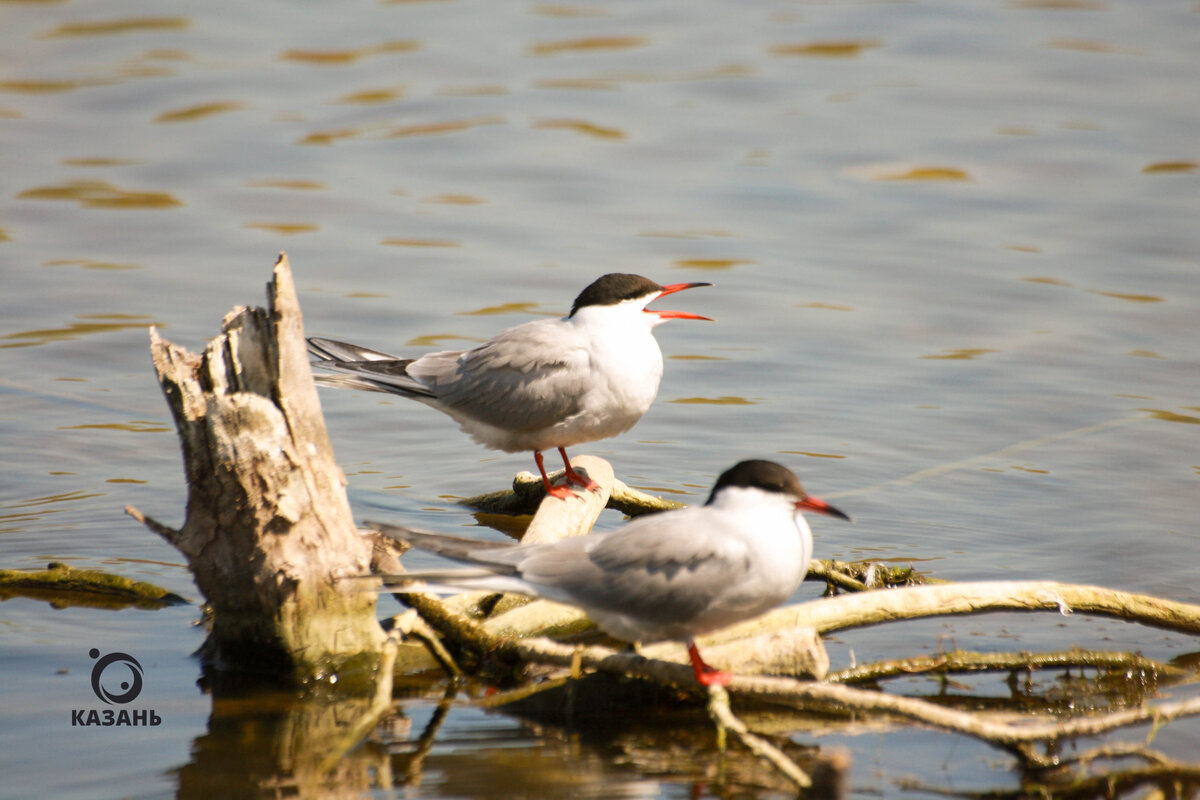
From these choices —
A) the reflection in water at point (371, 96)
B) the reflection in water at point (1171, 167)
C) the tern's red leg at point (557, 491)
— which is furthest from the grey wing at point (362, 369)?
the reflection in water at point (371, 96)

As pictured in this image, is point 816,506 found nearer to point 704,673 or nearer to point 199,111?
point 704,673

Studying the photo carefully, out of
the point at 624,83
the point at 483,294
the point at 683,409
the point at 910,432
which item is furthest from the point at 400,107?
the point at 910,432

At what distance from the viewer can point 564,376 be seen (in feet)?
18.5

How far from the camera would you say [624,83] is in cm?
1471

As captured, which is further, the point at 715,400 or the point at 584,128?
the point at 584,128

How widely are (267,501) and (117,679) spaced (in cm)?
103

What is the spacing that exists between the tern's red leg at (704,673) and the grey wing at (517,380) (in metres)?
1.76

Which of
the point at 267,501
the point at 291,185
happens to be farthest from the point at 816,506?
the point at 291,185

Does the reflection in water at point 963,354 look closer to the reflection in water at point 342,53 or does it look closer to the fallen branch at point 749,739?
the fallen branch at point 749,739

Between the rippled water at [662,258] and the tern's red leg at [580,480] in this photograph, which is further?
the rippled water at [662,258]

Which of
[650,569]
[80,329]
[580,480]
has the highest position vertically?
[80,329]

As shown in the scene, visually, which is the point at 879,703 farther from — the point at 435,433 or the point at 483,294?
the point at 483,294

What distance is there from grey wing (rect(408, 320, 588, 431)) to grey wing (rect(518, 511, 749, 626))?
1.53 metres

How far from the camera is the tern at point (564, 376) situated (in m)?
5.63
